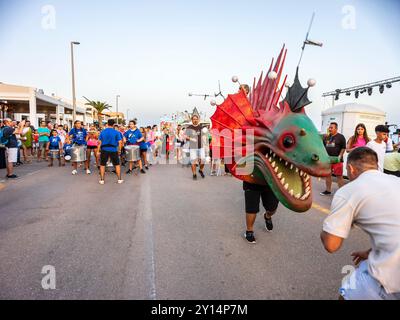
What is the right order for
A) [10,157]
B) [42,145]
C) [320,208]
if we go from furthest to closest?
[42,145], [10,157], [320,208]

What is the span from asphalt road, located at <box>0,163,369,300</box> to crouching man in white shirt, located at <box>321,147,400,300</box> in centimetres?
89

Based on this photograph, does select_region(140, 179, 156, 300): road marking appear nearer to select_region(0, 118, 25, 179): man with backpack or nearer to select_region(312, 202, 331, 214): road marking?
select_region(312, 202, 331, 214): road marking

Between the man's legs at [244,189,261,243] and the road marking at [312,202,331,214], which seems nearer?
the man's legs at [244,189,261,243]

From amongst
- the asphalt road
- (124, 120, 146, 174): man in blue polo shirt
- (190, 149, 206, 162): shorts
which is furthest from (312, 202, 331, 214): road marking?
(124, 120, 146, 174): man in blue polo shirt

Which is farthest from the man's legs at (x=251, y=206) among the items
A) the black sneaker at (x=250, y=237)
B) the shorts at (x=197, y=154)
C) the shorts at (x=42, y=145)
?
the shorts at (x=42, y=145)

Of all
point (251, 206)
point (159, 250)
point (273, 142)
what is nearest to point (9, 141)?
point (159, 250)

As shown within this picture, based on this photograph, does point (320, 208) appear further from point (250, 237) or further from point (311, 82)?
point (311, 82)

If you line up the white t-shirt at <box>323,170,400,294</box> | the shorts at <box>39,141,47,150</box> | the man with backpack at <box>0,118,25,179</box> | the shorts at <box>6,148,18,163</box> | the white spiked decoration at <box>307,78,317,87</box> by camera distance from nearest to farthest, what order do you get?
the white t-shirt at <box>323,170,400,294</box> → the white spiked decoration at <box>307,78,317,87</box> → the man with backpack at <box>0,118,25,179</box> → the shorts at <box>6,148,18,163</box> → the shorts at <box>39,141,47,150</box>

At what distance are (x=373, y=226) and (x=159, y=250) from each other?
2328mm

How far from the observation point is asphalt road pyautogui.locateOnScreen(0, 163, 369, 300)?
2.36 metres

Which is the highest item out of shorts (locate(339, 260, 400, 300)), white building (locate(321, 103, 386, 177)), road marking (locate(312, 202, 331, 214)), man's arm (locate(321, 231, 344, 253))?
white building (locate(321, 103, 386, 177))

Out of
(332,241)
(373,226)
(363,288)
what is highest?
(373,226)

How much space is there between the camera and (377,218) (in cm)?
147
